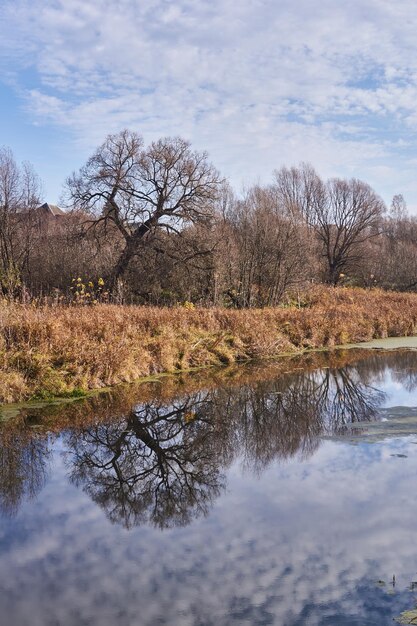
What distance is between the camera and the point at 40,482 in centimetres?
776

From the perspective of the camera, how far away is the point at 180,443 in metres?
9.38

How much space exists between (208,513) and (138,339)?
8.26 metres

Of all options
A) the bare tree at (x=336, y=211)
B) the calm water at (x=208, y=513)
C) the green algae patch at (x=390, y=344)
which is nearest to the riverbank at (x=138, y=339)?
the green algae patch at (x=390, y=344)

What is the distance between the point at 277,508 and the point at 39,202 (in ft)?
87.9

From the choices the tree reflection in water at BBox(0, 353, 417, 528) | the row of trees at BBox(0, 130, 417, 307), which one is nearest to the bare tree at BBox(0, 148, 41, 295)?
the row of trees at BBox(0, 130, 417, 307)

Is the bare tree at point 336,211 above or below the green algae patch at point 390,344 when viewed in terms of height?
above

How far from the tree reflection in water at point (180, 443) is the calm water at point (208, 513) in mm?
34

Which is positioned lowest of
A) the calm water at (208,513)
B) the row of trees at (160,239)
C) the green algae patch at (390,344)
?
the calm water at (208,513)

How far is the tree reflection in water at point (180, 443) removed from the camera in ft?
23.7

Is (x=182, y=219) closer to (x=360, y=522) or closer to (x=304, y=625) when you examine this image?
(x=360, y=522)

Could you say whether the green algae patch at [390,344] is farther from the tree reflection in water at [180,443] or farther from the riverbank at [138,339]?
the tree reflection in water at [180,443]

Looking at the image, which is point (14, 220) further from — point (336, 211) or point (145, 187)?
point (336, 211)

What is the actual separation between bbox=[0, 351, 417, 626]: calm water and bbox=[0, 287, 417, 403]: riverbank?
98 cm

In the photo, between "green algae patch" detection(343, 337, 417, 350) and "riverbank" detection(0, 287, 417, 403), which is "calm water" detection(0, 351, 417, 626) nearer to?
"riverbank" detection(0, 287, 417, 403)
